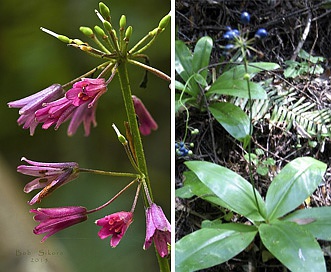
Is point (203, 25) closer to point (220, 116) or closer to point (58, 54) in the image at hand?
point (220, 116)

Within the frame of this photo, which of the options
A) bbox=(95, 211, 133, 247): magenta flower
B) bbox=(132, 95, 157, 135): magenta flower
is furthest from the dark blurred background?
bbox=(95, 211, 133, 247): magenta flower

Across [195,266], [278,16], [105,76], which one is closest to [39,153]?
[105,76]

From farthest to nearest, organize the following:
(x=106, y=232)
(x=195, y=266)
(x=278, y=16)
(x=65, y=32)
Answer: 1. (x=278, y=16)
2. (x=195, y=266)
3. (x=65, y=32)
4. (x=106, y=232)

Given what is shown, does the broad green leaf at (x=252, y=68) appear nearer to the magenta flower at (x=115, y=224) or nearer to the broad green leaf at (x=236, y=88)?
the broad green leaf at (x=236, y=88)

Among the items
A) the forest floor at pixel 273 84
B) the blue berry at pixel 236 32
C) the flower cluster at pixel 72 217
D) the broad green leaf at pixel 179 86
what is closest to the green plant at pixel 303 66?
the forest floor at pixel 273 84

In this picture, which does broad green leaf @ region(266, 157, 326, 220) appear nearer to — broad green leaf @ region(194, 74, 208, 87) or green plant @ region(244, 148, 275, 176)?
green plant @ region(244, 148, 275, 176)

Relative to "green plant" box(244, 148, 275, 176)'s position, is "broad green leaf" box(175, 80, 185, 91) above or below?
above
